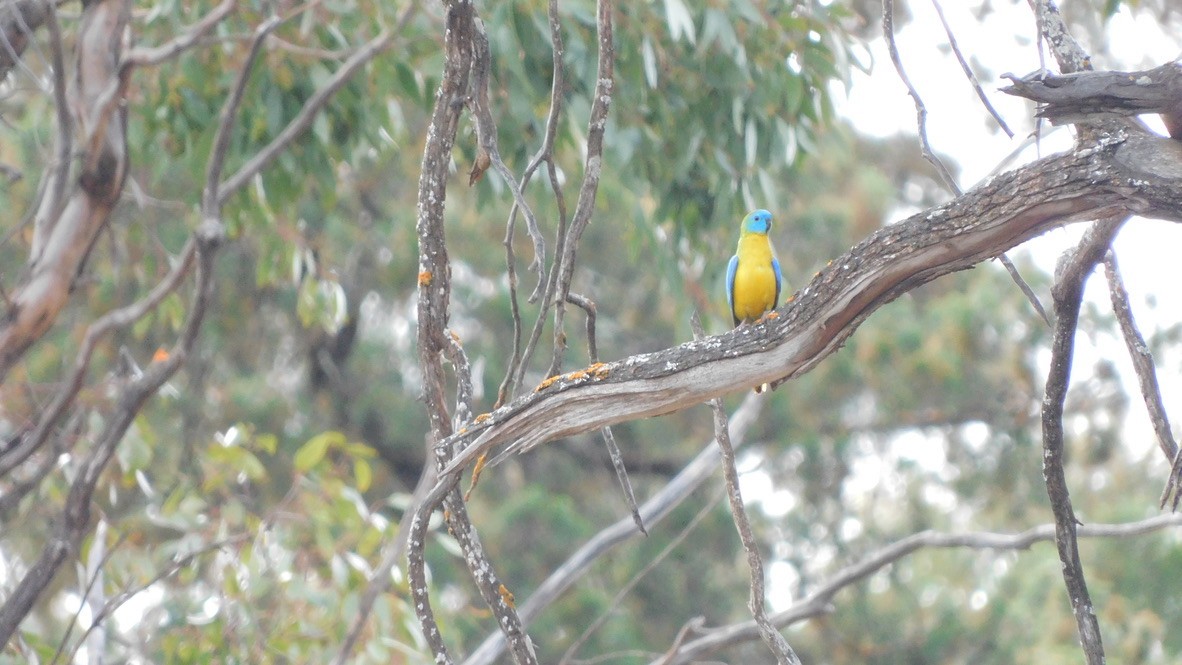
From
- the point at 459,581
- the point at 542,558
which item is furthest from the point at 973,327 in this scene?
the point at 459,581

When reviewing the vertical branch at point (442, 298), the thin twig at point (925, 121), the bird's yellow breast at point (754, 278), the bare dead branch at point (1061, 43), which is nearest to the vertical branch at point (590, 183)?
the vertical branch at point (442, 298)

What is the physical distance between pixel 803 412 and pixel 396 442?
3773 mm

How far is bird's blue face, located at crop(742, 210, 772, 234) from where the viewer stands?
5.12 meters

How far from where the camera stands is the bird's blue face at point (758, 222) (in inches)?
201

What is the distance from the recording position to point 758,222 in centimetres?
515

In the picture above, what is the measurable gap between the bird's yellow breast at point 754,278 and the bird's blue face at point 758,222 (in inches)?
1.1

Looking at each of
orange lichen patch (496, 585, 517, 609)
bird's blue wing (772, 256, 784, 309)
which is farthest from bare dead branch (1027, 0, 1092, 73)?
bird's blue wing (772, 256, 784, 309)

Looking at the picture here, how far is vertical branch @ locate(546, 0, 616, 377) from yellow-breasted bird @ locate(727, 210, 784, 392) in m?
2.13

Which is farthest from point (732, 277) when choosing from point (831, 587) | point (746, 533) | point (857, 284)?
point (857, 284)

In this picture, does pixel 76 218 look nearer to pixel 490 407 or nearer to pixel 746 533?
pixel 746 533

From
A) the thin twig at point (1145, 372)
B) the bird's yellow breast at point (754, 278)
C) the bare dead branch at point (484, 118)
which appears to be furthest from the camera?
the bird's yellow breast at point (754, 278)

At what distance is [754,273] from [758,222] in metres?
Answer: 0.24

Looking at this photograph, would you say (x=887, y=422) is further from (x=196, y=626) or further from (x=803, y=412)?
(x=196, y=626)

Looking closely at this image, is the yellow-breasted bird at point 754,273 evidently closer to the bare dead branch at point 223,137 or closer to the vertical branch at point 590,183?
the bare dead branch at point 223,137
